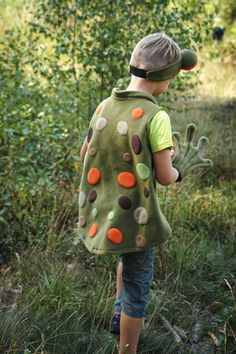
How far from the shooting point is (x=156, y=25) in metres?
4.70

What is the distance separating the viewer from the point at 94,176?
2.53 m

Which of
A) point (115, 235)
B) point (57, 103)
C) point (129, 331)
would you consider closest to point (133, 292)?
point (129, 331)

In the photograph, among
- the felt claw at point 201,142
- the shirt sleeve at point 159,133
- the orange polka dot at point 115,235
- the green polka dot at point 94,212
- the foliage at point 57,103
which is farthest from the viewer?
the foliage at point 57,103

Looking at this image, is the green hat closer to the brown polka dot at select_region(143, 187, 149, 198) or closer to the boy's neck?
the boy's neck

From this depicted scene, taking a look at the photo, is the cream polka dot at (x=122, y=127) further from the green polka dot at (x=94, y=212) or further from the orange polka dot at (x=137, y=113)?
the green polka dot at (x=94, y=212)

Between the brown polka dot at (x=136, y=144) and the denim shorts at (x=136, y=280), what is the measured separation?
1.58 ft

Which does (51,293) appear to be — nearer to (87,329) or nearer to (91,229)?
(87,329)

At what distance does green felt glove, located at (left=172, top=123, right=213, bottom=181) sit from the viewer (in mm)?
2621

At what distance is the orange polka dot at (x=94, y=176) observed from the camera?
2518 millimetres

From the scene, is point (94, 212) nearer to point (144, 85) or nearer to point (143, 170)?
point (143, 170)

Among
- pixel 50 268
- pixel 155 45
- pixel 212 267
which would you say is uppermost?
pixel 155 45

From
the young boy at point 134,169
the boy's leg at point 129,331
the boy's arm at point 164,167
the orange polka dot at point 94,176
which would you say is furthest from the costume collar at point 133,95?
the boy's leg at point 129,331

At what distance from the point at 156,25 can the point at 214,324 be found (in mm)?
2671

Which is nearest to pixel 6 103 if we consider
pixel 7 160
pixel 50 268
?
pixel 7 160
